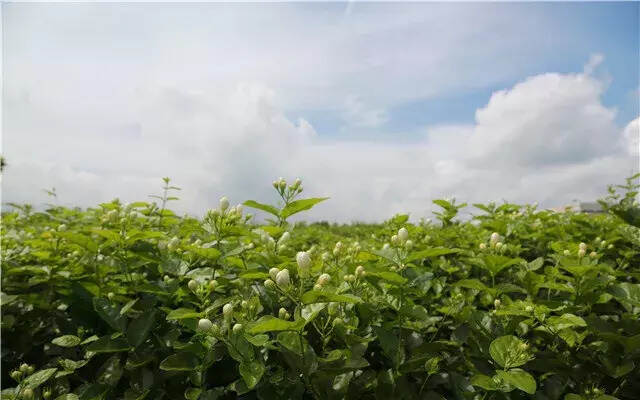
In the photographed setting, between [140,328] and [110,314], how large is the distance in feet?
0.63

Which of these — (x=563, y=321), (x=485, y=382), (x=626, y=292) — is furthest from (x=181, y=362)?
(x=626, y=292)

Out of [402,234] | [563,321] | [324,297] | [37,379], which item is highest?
[402,234]

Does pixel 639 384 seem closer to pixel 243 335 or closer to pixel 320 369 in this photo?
pixel 320 369

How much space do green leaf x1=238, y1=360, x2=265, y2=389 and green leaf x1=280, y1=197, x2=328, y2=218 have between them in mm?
859

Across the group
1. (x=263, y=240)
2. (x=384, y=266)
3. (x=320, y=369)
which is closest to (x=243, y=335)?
(x=320, y=369)

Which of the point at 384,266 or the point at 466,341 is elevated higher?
the point at 384,266

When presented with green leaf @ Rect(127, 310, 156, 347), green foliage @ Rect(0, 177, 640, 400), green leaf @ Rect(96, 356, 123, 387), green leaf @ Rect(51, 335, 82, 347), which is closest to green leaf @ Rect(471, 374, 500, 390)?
green foliage @ Rect(0, 177, 640, 400)

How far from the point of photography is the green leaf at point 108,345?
2291mm

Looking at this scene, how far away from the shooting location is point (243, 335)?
1901 mm

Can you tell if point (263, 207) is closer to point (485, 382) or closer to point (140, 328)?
point (140, 328)

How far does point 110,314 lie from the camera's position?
95.5 inches

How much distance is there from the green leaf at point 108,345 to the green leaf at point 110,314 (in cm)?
6

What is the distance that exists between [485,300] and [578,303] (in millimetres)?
518

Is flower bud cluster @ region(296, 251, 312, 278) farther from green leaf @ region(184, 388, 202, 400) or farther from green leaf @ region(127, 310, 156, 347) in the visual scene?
green leaf @ region(127, 310, 156, 347)
